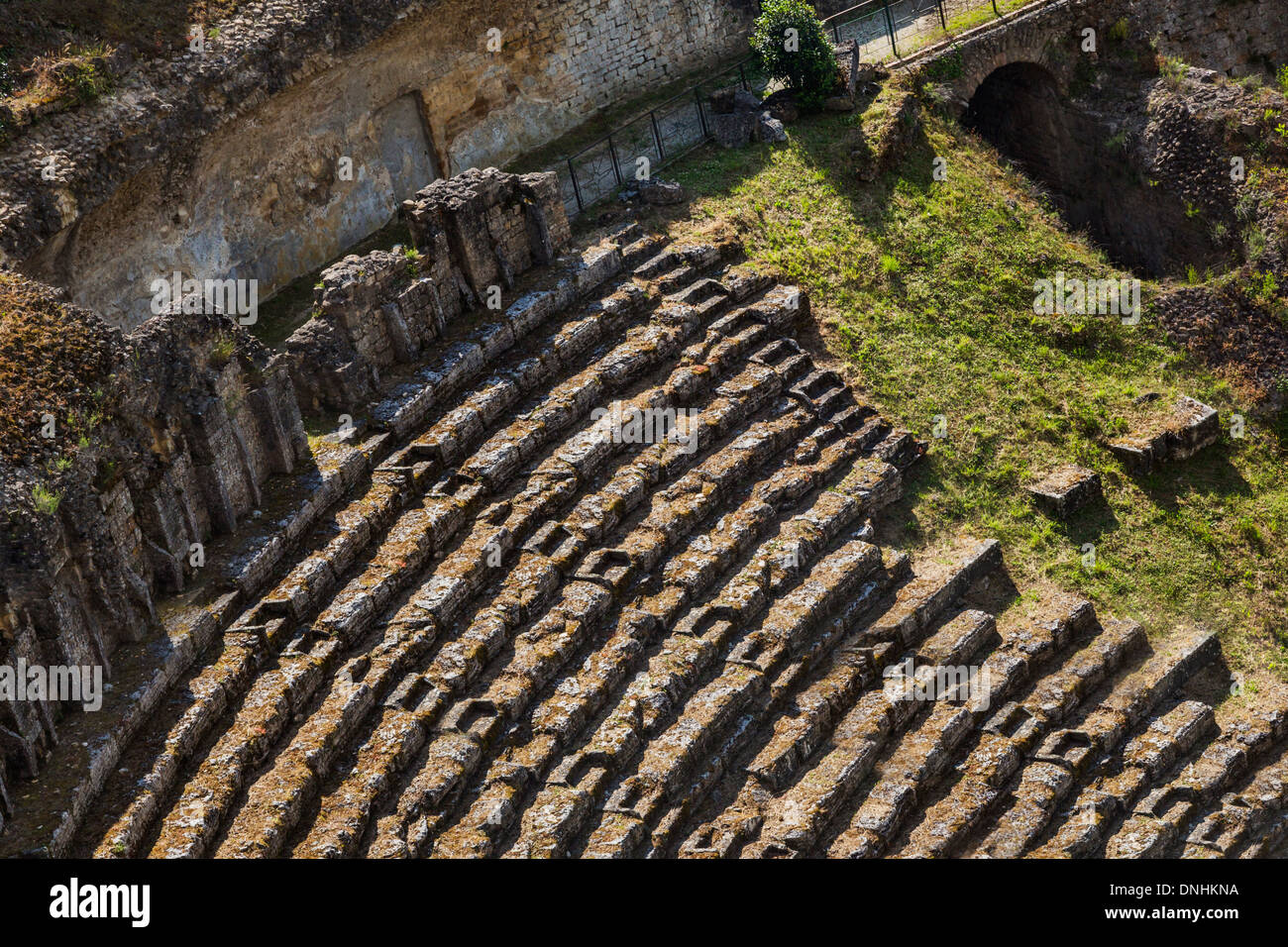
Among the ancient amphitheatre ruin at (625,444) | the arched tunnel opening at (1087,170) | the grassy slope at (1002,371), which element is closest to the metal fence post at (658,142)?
the ancient amphitheatre ruin at (625,444)

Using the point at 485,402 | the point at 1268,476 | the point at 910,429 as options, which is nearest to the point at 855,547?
the point at 910,429

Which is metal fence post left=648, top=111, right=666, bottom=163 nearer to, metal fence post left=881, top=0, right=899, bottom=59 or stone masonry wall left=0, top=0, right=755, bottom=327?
stone masonry wall left=0, top=0, right=755, bottom=327

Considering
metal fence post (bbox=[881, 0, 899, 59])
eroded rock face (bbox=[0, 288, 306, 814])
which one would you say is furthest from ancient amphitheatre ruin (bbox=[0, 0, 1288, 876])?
metal fence post (bbox=[881, 0, 899, 59])

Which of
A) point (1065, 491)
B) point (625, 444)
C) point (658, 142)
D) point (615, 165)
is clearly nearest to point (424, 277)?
point (625, 444)

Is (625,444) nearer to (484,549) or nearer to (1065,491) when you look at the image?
(484,549)

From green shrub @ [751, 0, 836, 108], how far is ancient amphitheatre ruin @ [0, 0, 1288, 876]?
0.86 feet

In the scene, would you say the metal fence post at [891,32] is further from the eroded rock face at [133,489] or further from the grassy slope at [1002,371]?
the eroded rock face at [133,489]

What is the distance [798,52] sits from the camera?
2308 cm

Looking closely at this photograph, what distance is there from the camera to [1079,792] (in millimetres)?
15156

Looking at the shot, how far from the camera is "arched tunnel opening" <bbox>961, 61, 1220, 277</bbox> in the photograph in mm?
23766

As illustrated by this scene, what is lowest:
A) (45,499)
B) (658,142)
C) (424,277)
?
(45,499)

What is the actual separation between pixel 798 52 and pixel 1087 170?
5159 millimetres

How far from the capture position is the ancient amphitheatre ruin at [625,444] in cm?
1350

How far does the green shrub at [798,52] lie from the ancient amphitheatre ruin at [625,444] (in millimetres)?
263
